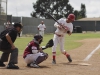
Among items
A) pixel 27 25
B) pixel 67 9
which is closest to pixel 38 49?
pixel 27 25

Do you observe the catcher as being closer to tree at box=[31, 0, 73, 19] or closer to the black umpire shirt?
→ the black umpire shirt

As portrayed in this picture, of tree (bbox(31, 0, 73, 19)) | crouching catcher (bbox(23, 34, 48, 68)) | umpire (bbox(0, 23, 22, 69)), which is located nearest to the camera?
umpire (bbox(0, 23, 22, 69))

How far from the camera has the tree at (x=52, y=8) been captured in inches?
3531

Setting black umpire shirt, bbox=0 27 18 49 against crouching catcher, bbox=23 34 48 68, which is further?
crouching catcher, bbox=23 34 48 68

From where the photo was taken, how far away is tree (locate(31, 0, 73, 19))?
8969cm

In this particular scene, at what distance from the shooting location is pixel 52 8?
92062mm

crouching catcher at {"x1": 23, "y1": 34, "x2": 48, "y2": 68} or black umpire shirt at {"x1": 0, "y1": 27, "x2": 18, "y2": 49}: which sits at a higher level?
black umpire shirt at {"x1": 0, "y1": 27, "x2": 18, "y2": 49}

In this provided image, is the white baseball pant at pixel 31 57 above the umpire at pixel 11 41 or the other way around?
the other way around

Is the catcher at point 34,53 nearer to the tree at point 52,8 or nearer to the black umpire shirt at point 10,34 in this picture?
the black umpire shirt at point 10,34

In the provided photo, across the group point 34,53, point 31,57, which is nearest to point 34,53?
point 34,53

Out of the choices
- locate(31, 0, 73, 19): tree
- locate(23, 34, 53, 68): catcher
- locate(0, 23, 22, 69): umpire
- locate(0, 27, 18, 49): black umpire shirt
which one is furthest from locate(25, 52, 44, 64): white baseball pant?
locate(31, 0, 73, 19): tree

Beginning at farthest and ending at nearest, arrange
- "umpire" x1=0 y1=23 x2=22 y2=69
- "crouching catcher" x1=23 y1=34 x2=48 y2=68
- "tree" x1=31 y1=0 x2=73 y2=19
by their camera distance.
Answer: "tree" x1=31 y1=0 x2=73 y2=19 < "crouching catcher" x1=23 y1=34 x2=48 y2=68 < "umpire" x1=0 y1=23 x2=22 y2=69

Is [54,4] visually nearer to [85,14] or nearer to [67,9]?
[67,9]

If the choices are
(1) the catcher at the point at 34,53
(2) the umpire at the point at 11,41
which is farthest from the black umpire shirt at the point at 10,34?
(1) the catcher at the point at 34,53
